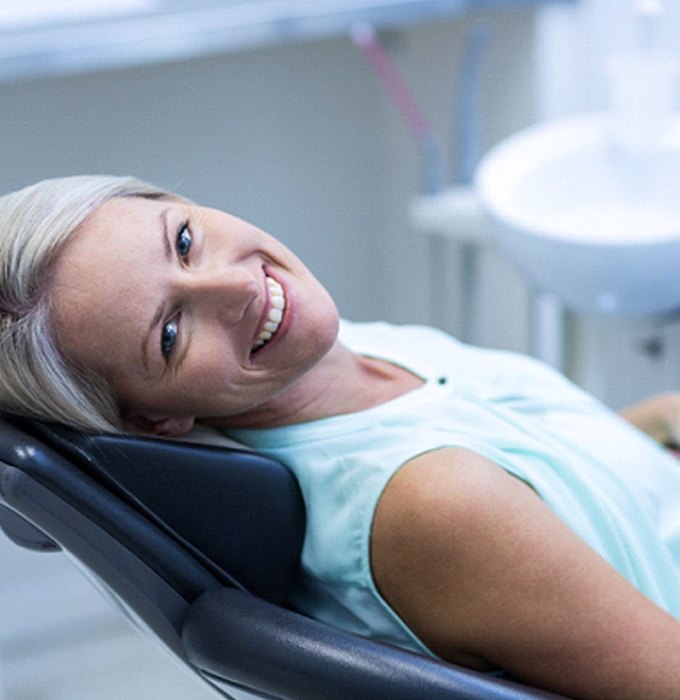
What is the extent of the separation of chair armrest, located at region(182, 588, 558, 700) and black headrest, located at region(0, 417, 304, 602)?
0.06 meters

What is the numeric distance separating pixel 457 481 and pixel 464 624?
115 millimetres

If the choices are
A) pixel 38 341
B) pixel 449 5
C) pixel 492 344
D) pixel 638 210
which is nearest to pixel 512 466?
pixel 38 341

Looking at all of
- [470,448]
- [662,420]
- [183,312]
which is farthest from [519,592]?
[662,420]

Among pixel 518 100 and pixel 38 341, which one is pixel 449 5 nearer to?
pixel 518 100

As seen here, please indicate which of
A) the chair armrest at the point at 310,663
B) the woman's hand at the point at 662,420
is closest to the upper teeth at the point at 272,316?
the chair armrest at the point at 310,663

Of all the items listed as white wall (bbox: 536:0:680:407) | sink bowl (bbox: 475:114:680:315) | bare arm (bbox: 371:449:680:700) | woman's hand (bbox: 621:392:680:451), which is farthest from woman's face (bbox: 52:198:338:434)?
white wall (bbox: 536:0:680:407)

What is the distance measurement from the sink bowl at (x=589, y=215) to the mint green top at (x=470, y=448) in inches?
19.7

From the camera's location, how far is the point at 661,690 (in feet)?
3.10

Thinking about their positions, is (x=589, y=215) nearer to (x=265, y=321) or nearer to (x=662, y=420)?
(x=662, y=420)

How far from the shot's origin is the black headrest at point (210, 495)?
0.98 metres

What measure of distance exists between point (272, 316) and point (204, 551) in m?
0.21

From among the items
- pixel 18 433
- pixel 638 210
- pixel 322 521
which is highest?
pixel 18 433

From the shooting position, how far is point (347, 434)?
1.10 metres

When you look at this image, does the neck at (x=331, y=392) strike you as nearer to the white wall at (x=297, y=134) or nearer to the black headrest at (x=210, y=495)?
the black headrest at (x=210, y=495)
